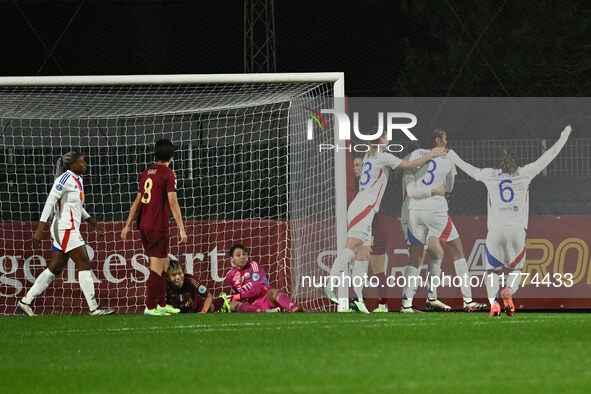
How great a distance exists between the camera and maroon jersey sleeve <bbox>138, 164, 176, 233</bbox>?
10625 millimetres

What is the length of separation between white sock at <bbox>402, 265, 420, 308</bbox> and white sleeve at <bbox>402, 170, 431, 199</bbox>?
819mm

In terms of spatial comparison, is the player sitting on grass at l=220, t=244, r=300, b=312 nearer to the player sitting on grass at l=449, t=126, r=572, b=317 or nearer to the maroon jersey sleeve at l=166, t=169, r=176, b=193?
the maroon jersey sleeve at l=166, t=169, r=176, b=193

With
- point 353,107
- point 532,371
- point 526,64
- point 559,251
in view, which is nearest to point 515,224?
point 559,251

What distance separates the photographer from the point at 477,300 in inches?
495

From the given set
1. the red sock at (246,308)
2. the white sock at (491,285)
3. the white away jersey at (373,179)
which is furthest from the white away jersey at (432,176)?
the red sock at (246,308)

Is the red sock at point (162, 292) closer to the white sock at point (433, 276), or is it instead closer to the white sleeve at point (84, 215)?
the white sleeve at point (84, 215)

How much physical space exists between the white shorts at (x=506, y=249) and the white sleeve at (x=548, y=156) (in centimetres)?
76

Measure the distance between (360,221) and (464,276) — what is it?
55.3 inches

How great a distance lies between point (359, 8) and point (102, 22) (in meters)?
8.47

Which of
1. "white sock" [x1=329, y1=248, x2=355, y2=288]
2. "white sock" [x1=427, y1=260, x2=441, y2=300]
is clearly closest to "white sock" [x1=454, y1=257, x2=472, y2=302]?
"white sock" [x1=427, y1=260, x2=441, y2=300]

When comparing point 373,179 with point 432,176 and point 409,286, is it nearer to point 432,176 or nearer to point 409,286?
point 432,176

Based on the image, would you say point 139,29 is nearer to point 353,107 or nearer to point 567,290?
point 353,107

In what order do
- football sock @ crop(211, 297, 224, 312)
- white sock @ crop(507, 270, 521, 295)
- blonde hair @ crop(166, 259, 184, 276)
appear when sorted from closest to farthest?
blonde hair @ crop(166, 259, 184, 276) < white sock @ crop(507, 270, 521, 295) < football sock @ crop(211, 297, 224, 312)

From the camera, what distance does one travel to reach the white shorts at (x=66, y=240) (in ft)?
36.4
